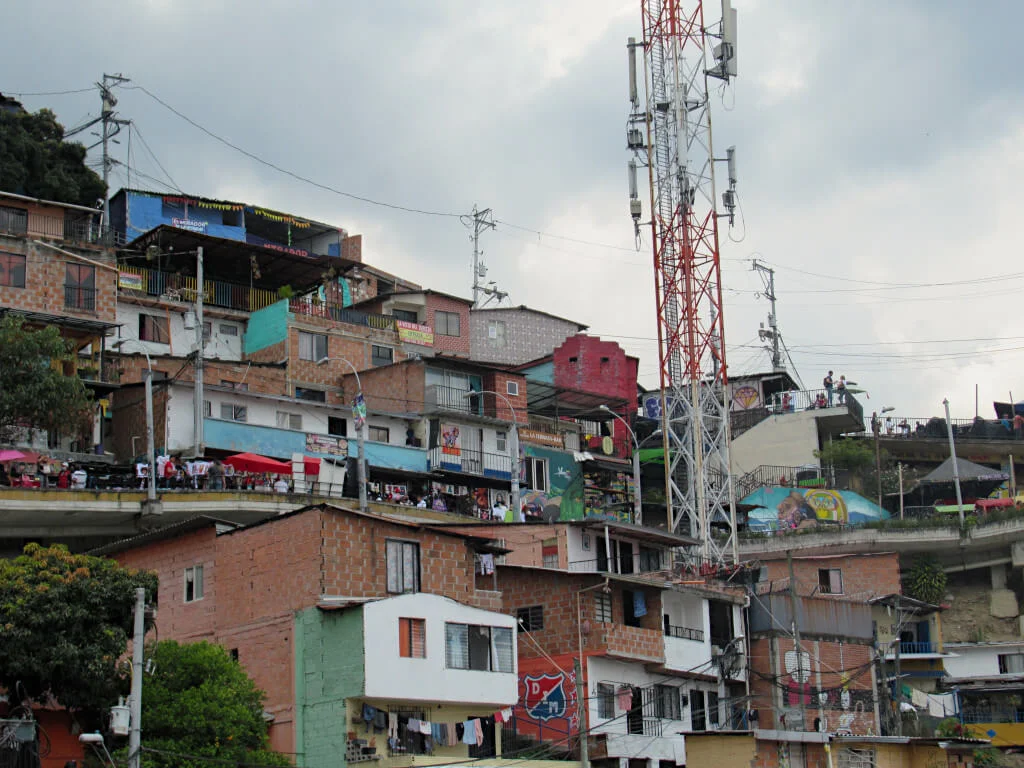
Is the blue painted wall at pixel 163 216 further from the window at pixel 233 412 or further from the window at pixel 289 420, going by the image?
the window at pixel 233 412

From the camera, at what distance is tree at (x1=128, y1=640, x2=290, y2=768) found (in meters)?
33.5

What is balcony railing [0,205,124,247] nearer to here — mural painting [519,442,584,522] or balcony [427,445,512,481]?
balcony [427,445,512,481]

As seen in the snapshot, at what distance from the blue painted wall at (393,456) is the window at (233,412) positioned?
188 inches

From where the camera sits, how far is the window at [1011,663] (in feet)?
212

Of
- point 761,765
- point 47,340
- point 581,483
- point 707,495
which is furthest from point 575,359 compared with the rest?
point 761,765

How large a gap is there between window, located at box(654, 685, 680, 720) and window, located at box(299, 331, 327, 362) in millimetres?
27170

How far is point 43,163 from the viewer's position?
6669cm

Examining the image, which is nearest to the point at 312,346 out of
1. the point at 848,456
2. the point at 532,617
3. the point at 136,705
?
the point at 532,617

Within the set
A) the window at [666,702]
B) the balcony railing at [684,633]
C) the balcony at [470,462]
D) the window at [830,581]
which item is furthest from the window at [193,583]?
the window at [830,581]

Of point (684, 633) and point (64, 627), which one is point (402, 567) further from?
point (684, 633)

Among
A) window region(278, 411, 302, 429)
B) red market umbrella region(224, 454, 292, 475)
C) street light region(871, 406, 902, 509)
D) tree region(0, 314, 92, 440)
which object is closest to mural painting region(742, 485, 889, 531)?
street light region(871, 406, 902, 509)

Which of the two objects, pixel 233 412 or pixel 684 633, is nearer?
pixel 684 633

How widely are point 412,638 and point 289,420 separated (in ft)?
82.7

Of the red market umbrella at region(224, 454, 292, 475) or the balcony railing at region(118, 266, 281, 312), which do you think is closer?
the red market umbrella at region(224, 454, 292, 475)
